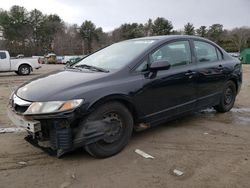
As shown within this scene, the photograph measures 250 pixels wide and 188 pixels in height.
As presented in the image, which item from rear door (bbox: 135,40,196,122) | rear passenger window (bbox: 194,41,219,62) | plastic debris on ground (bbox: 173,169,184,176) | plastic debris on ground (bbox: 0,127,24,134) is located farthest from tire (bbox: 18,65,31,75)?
plastic debris on ground (bbox: 173,169,184,176)

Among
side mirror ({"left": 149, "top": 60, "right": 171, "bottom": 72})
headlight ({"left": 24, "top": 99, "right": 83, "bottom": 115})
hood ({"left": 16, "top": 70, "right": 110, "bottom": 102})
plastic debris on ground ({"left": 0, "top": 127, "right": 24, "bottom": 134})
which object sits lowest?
plastic debris on ground ({"left": 0, "top": 127, "right": 24, "bottom": 134})

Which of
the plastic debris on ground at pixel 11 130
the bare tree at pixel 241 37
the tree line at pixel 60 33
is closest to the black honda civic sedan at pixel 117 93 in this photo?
the plastic debris on ground at pixel 11 130

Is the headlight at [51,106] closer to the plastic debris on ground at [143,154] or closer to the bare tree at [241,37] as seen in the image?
the plastic debris on ground at [143,154]

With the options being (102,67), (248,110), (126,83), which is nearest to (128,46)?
(102,67)

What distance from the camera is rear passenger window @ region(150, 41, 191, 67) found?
15.0ft

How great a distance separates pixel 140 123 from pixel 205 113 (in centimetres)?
234

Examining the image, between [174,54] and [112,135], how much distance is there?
1778mm

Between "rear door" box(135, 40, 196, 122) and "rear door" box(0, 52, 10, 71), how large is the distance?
14477 mm

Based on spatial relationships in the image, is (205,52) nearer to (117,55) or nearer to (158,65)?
(158,65)

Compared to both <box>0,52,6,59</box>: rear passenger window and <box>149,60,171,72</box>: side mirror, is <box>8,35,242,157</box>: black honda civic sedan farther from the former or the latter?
<box>0,52,6,59</box>: rear passenger window

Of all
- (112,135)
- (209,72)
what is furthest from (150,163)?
(209,72)

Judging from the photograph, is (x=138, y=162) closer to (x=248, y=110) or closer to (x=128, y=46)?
(x=128, y=46)

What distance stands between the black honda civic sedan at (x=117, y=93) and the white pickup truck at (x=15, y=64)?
A: 13.5 m

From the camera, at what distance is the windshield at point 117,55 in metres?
4.37
